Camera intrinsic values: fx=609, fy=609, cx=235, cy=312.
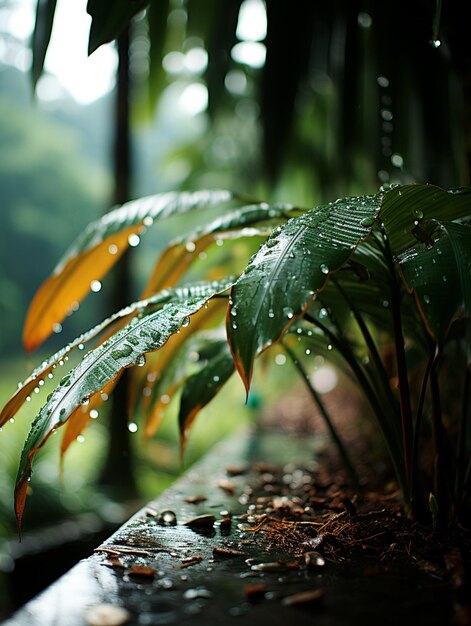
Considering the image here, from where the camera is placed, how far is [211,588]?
482 millimetres

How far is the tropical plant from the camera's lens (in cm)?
46

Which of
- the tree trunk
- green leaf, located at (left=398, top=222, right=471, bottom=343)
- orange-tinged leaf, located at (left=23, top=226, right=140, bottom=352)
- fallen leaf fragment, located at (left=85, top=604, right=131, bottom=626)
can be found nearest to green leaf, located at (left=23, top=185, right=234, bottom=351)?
orange-tinged leaf, located at (left=23, top=226, right=140, bottom=352)

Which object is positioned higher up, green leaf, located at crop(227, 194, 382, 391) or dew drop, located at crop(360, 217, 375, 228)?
dew drop, located at crop(360, 217, 375, 228)

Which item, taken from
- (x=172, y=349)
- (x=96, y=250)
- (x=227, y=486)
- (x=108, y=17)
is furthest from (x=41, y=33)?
(x=227, y=486)

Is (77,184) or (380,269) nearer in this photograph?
(380,269)

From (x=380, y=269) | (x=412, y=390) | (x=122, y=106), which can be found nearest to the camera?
(x=380, y=269)

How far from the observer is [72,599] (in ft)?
1.49

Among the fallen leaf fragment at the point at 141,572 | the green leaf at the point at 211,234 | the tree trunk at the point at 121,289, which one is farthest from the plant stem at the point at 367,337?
the tree trunk at the point at 121,289

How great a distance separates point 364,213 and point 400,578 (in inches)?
12.0

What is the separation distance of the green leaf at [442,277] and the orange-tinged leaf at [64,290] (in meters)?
0.43

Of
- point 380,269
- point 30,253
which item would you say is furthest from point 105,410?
point 380,269

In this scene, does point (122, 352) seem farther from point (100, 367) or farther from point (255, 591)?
point (255, 591)

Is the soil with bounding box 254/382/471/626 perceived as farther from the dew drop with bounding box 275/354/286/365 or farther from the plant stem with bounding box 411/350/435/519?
the dew drop with bounding box 275/354/286/365

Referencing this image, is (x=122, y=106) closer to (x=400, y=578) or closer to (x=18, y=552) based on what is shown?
(x=18, y=552)
